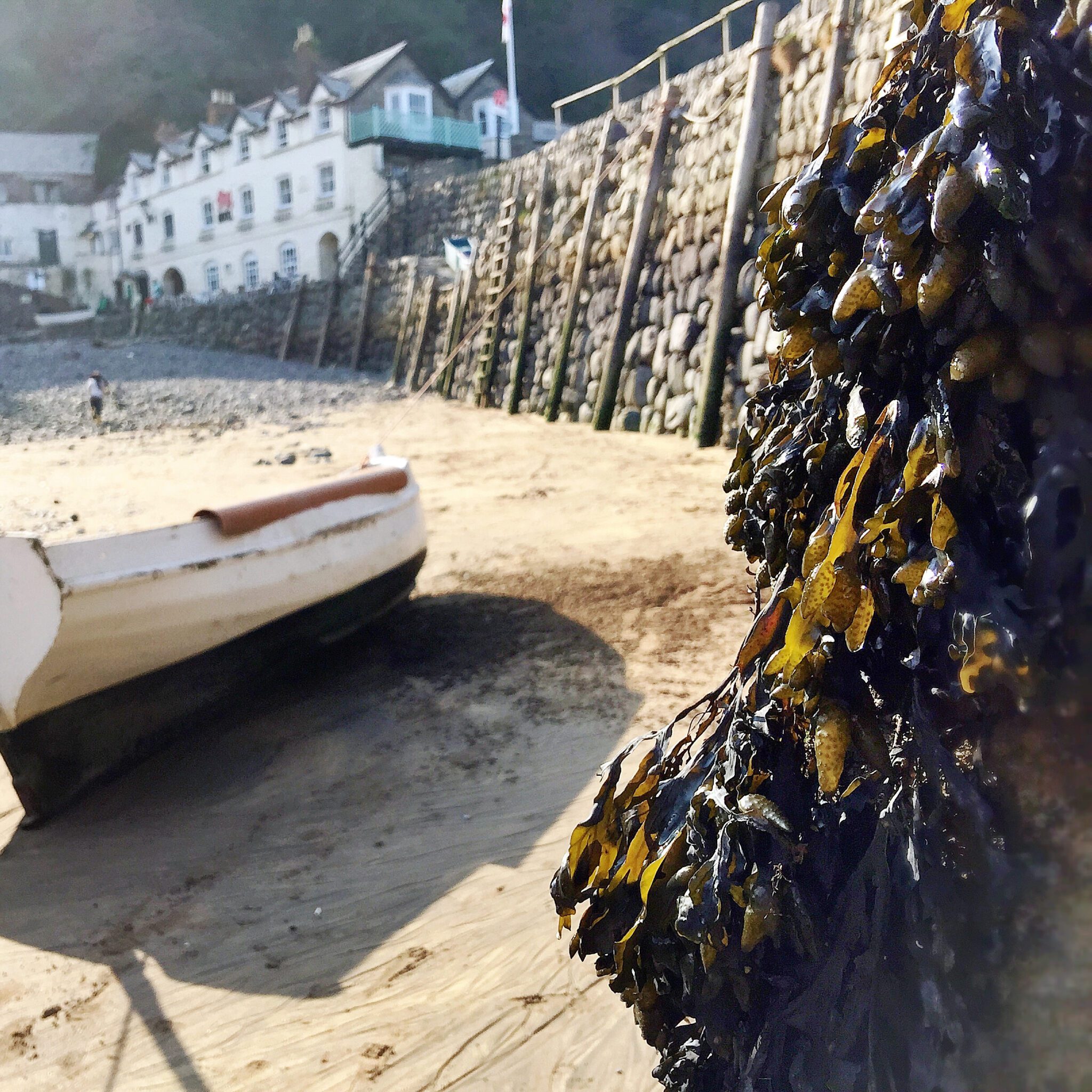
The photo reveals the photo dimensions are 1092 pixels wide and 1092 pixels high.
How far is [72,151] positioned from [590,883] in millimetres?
61325

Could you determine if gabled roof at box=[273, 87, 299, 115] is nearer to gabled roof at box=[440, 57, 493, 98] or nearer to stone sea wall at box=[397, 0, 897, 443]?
gabled roof at box=[440, 57, 493, 98]

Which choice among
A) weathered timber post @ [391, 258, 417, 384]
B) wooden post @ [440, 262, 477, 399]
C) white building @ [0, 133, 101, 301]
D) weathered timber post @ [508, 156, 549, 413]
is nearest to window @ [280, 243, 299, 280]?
weathered timber post @ [391, 258, 417, 384]

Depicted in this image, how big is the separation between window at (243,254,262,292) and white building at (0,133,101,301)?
15.0m

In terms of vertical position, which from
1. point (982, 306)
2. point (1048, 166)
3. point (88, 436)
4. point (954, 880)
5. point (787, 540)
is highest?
point (1048, 166)

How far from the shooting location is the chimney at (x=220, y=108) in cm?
4316

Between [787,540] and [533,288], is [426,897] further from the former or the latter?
[533,288]

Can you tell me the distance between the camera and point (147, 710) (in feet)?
15.3

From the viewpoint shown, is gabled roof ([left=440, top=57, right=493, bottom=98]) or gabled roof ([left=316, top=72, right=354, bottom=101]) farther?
gabled roof ([left=440, top=57, right=493, bottom=98])

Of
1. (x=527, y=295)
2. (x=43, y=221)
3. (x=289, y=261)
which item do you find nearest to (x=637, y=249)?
(x=527, y=295)

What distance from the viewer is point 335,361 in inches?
1034

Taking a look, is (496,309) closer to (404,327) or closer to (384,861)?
(404,327)

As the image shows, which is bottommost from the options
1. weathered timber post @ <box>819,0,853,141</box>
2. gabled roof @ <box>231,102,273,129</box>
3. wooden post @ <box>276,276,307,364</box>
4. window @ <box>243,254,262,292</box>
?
wooden post @ <box>276,276,307,364</box>

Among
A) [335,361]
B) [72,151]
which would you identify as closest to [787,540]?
[335,361]

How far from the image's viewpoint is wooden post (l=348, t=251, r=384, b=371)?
82.2ft
